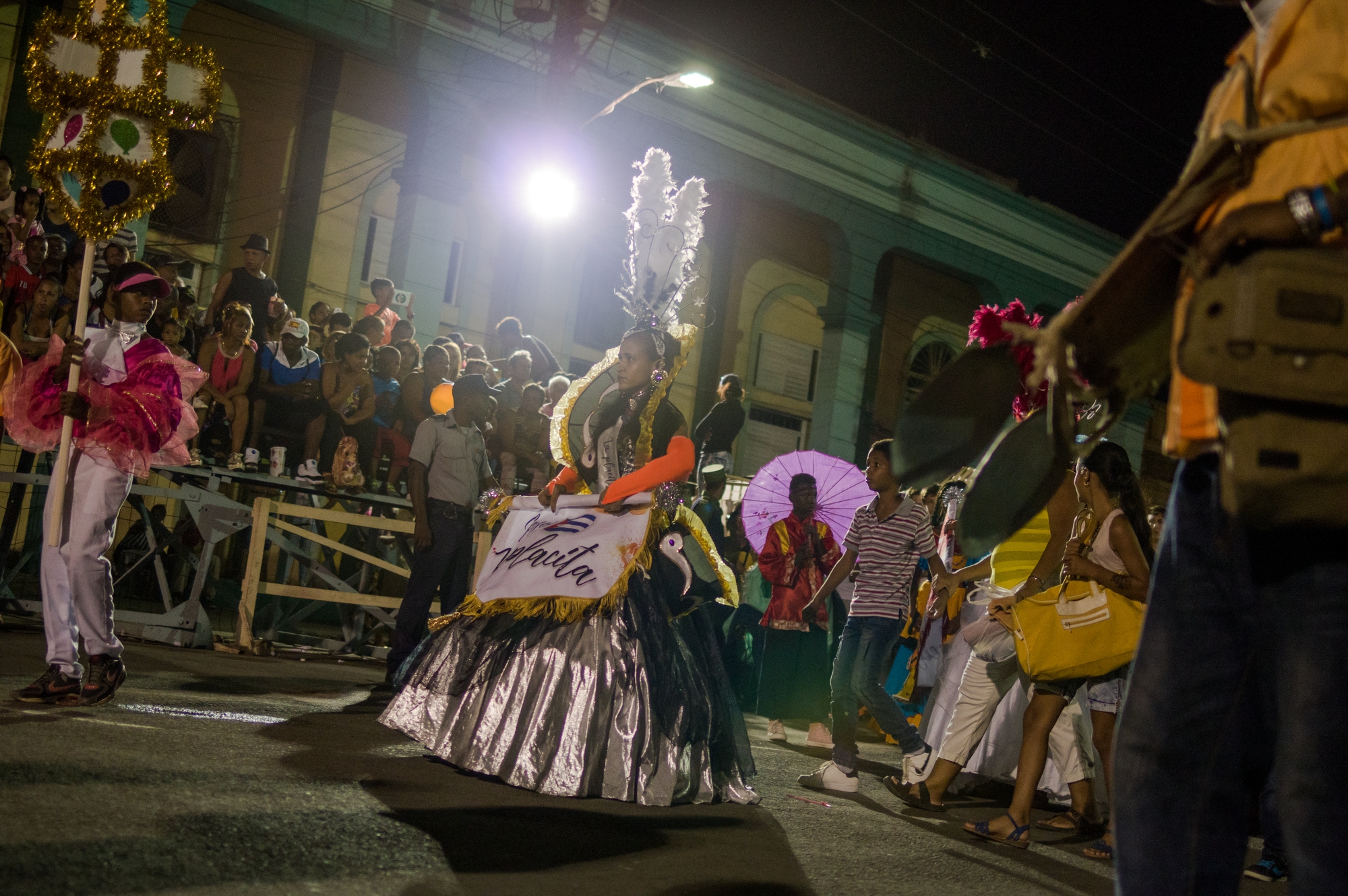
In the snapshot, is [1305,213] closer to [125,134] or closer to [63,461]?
[63,461]

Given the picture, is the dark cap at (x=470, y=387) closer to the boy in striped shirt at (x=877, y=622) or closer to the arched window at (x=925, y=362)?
the boy in striped shirt at (x=877, y=622)

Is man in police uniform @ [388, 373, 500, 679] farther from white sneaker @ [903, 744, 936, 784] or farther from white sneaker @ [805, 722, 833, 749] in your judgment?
white sneaker @ [903, 744, 936, 784]

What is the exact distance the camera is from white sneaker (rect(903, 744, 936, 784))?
6895 millimetres

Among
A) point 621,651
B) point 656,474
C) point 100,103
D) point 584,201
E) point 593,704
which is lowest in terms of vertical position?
point 593,704

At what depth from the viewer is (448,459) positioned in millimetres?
8320

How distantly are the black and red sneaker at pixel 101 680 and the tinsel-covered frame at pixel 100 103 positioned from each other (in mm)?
2105

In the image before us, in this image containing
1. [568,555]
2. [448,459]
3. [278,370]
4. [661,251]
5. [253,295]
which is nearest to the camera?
[568,555]

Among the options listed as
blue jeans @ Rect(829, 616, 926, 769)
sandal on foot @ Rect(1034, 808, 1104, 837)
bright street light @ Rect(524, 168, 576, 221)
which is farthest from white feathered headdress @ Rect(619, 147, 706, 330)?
bright street light @ Rect(524, 168, 576, 221)

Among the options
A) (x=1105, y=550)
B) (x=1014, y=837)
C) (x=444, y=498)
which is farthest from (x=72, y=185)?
(x=1014, y=837)

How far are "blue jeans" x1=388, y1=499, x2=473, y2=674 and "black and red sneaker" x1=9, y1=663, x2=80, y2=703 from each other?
8.54ft

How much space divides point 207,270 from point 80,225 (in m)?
11.5

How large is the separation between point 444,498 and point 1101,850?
4768 mm

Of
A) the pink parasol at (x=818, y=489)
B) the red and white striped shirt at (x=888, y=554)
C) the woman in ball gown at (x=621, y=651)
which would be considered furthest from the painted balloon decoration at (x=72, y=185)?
the pink parasol at (x=818, y=489)

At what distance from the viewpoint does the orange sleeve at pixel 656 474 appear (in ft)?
18.0
